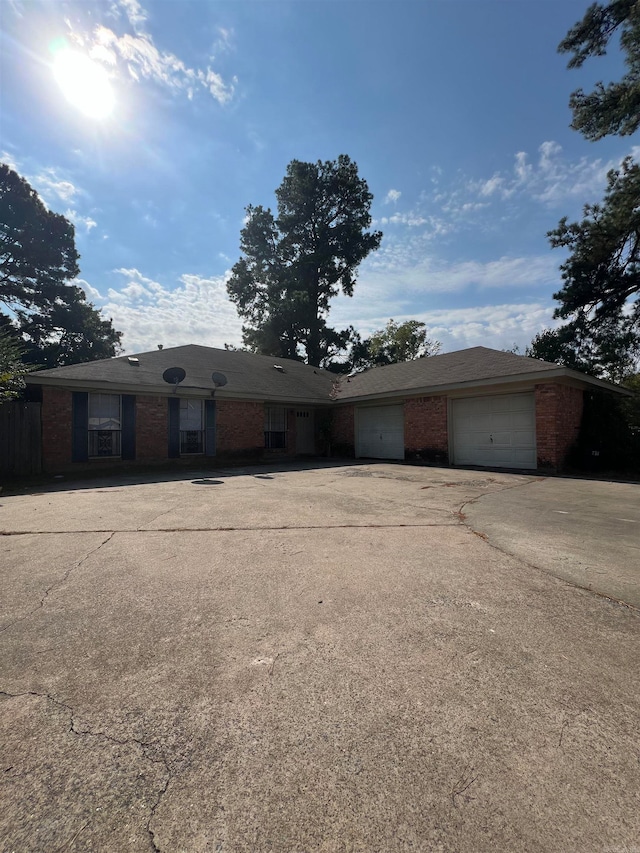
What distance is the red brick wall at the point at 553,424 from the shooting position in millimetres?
10289

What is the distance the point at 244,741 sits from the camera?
1.59 meters

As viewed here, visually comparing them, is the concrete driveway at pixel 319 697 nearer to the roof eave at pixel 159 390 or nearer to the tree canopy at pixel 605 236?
the roof eave at pixel 159 390

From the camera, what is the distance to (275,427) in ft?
52.6

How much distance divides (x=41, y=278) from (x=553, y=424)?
28056 mm

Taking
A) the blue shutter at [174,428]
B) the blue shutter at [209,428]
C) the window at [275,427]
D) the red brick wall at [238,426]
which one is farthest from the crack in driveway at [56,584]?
the window at [275,427]

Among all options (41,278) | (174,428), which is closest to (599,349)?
(174,428)

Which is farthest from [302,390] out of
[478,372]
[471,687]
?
[471,687]

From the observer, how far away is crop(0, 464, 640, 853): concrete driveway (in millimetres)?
1264

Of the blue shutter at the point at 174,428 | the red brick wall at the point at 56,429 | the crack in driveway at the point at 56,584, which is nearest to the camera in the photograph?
A: the crack in driveway at the point at 56,584

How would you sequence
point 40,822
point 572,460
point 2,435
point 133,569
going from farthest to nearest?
point 572,460
point 2,435
point 133,569
point 40,822

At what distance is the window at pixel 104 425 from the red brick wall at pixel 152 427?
57 cm

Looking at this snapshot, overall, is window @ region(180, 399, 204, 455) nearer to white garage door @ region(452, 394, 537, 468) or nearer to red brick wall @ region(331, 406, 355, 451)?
red brick wall @ region(331, 406, 355, 451)

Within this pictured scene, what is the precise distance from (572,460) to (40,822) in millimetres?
12570

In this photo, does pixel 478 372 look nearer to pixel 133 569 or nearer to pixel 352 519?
pixel 352 519
